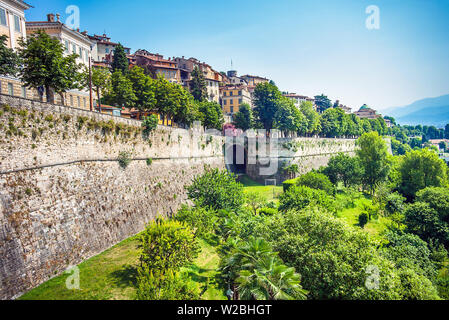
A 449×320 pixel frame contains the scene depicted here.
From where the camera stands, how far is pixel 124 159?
71.7 feet

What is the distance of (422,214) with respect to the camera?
2630 centimetres

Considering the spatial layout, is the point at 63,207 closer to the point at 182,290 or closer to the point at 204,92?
the point at 182,290

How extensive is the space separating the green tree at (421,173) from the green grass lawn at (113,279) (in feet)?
115

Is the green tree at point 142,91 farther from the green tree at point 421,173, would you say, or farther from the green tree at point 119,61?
the green tree at point 421,173

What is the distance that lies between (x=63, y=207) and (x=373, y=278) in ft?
58.7

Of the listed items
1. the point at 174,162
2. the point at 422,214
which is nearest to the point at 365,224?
Answer: the point at 422,214

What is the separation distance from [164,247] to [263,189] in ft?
99.0

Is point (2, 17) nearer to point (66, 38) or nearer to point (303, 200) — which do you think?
point (66, 38)

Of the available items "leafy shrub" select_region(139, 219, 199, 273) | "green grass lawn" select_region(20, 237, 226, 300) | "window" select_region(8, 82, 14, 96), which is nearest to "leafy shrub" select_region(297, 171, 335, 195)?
"green grass lawn" select_region(20, 237, 226, 300)

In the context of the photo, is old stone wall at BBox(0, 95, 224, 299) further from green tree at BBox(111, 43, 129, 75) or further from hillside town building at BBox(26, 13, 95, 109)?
green tree at BBox(111, 43, 129, 75)

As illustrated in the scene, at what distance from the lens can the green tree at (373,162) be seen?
4626 cm

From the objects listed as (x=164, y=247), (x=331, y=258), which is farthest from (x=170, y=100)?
(x=331, y=258)

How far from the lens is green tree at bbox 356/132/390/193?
46263mm

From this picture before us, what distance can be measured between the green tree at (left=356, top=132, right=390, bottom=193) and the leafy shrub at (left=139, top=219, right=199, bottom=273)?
40.7 meters
